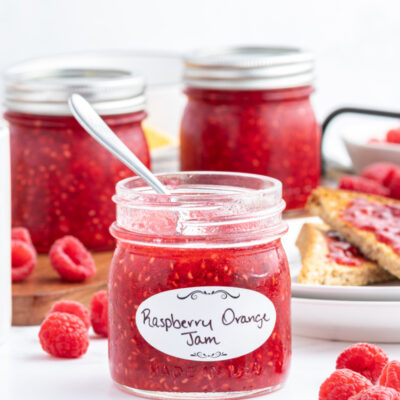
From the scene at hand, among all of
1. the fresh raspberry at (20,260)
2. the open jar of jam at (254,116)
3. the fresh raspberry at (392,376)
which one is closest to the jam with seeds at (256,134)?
the open jar of jam at (254,116)

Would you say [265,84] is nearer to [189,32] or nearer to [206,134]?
[206,134]

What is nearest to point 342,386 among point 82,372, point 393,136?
point 82,372

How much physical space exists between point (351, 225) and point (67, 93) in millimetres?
575

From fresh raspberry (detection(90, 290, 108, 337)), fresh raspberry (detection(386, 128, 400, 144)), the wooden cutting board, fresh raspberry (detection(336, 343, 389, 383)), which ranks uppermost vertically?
fresh raspberry (detection(386, 128, 400, 144))

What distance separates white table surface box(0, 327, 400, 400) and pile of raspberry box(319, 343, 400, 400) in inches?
2.3

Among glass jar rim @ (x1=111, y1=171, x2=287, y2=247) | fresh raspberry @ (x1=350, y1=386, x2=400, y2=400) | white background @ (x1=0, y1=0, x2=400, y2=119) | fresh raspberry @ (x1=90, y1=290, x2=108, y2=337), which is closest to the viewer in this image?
fresh raspberry @ (x1=350, y1=386, x2=400, y2=400)

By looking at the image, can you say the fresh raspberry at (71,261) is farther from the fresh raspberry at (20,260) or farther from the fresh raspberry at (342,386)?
the fresh raspberry at (342,386)

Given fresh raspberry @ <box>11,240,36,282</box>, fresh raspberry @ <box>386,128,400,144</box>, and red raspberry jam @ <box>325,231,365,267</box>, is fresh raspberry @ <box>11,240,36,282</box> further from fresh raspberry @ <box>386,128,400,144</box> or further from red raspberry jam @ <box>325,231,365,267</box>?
fresh raspberry @ <box>386,128,400,144</box>

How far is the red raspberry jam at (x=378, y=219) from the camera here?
1415mm

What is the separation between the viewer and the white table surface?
1073 mm

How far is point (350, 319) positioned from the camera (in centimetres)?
119

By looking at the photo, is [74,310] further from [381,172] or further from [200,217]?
[381,172]

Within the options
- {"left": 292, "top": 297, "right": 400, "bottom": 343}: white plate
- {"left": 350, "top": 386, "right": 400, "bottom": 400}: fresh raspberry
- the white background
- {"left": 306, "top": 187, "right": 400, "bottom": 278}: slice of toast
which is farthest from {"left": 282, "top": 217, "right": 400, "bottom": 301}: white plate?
the white background

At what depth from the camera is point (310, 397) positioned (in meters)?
1.06
